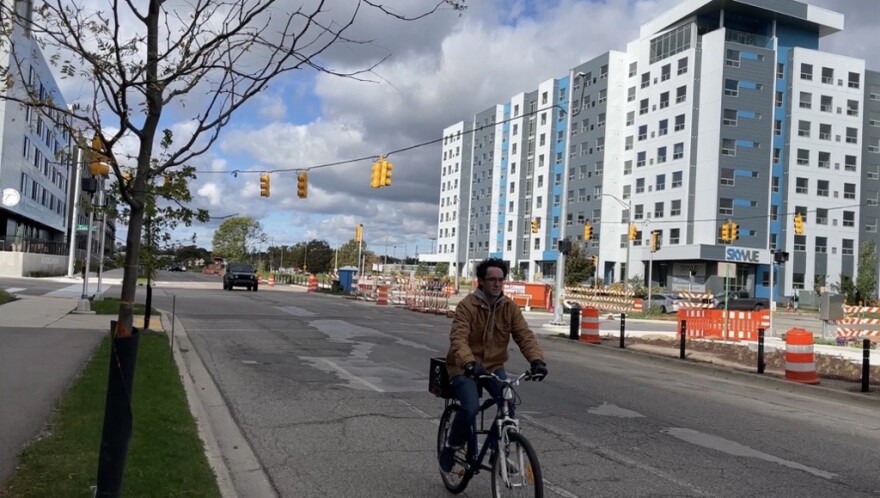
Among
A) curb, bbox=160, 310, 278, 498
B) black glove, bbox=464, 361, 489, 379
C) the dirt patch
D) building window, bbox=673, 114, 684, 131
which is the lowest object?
curb, bbox=160, 310, 278, 498

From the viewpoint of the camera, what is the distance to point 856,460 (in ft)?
24.8

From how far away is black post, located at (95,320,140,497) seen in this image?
392cm

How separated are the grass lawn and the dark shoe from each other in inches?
66.0

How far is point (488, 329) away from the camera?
17.3ft

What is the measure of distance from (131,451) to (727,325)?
68.5 ft

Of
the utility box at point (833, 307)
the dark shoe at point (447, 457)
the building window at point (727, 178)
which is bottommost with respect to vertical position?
the dark shoe at point (447, 457)

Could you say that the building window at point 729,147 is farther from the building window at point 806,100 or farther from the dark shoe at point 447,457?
the dark shoe at point 447,457

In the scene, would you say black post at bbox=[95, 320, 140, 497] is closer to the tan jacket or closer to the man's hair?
the tan jacket

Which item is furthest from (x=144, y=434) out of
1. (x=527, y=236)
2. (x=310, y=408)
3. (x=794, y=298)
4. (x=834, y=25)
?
(x=527, y=236)

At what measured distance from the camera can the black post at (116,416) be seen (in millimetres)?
3918

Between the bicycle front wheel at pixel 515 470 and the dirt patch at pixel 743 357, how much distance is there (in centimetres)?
1162

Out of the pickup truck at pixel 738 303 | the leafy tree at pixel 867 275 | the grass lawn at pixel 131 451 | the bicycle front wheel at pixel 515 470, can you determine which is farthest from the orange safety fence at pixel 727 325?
the leafy tree at pixel 867 275

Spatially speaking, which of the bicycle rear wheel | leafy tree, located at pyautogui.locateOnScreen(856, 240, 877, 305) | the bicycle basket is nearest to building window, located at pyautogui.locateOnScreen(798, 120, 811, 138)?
leafy tree, located at pyautogui.locateOnScreen(856, 240, 877, 305)

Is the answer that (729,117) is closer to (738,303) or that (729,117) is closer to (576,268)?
(576,268)
